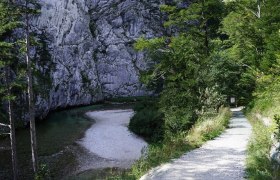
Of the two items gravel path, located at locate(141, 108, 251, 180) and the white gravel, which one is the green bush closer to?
the white gravel

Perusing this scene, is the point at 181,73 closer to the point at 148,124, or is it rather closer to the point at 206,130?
the point at 206,130

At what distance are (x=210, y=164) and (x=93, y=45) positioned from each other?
64.3m

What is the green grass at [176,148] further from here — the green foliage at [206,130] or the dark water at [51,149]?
the dark water at [51,149]

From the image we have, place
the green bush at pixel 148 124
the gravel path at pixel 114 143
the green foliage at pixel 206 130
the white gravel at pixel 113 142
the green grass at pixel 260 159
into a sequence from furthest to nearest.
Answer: the green bush at pixel 148 124 → the white gravel at pixel 113 142 → the gravel path at pixel 114 143 → the green foliage at pixel 206 130 → the green grass at pixel 260 159

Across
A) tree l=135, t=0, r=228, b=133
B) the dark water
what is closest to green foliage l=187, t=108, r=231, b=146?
tree l=135, t=0, r=228, b=133

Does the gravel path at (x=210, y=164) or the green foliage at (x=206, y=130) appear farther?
the green foliage at (x=206, y=130)

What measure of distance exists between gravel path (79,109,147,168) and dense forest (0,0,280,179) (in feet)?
5.67

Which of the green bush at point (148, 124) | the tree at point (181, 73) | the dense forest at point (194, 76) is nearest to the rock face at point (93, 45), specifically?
the green bush at point (148, 124)

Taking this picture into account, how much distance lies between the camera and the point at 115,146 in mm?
28078

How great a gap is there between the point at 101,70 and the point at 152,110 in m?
42.7

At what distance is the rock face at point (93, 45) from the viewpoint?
194ft

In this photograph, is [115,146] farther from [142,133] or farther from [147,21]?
[147,21]

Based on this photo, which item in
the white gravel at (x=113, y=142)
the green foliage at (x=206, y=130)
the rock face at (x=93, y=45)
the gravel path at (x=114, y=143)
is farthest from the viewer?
the rock face at (x=93, y=45)

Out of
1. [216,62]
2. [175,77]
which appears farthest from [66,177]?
[216,62]
